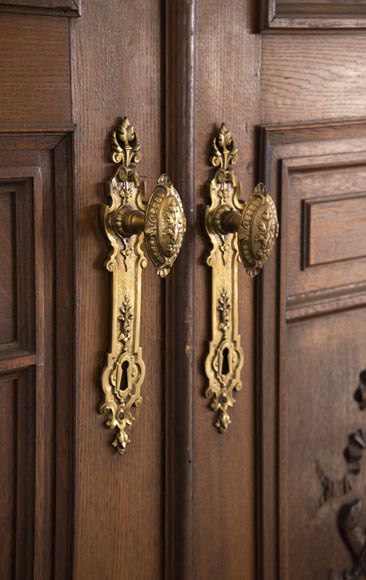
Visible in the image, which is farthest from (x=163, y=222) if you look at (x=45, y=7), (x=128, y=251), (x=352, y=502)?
(x=352, y=502)

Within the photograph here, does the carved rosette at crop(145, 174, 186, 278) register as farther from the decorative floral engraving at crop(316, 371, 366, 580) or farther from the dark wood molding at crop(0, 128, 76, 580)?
the decorative floral engraving at crop(316, 371, 366, 580)

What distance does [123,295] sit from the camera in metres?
0.77

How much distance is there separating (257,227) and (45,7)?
0.22 metres

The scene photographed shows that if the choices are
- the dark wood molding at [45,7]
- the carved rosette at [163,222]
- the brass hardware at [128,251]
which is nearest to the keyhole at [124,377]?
the brass hardware at [128,251]

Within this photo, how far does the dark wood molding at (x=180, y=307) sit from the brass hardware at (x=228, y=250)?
0.02 m

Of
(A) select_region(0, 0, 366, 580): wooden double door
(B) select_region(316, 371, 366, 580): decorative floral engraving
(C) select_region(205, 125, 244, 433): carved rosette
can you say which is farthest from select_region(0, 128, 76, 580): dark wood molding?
(B) select_region(316, 371, 366, 580): decorative floral engraving

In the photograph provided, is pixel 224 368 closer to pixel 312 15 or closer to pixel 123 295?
pixel 123 295

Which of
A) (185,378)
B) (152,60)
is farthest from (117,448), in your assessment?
(152,60)

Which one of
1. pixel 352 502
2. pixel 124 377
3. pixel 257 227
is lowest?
pixel 352 502

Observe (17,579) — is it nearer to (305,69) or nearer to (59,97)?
(59,97)

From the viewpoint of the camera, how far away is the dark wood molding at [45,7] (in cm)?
67

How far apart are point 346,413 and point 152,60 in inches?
15.8

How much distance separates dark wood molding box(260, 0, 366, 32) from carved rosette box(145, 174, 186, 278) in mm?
181

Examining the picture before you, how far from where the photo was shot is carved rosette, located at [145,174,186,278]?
2.38 ft
